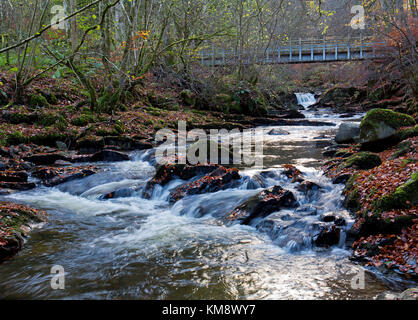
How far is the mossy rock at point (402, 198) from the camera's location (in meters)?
4.63

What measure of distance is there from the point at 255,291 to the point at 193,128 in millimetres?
13290

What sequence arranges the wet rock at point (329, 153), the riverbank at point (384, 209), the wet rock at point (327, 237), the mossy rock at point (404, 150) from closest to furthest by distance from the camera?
the riverbank at point (384, 209) < the wet rock at point (327, 237) < the mossy rock at point (404, 150) < the wet rock at point (329, 153)

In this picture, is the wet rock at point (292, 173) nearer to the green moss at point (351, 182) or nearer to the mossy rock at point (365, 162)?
the mossy rock at point (365, 162)

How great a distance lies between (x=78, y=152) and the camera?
37.0 ft

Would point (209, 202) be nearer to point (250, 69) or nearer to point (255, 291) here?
point (255, 291)

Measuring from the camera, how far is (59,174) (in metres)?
8.91

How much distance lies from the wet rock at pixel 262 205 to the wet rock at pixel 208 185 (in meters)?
1.30

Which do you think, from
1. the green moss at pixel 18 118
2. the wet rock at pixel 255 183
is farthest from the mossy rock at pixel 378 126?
the green moss at pixel 18 118

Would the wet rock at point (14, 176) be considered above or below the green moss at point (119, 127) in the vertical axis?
below

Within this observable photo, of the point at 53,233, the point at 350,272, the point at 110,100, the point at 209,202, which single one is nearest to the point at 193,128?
the point at 110,100

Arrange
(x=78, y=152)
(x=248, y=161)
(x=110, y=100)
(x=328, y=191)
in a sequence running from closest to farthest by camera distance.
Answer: (x=328, y=191)
(x=248, y=161)
(x=78, y=152)
(x=110, y=100)

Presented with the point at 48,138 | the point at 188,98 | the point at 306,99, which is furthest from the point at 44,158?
the point at 306,99

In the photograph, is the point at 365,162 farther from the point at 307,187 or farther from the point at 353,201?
the point at 353,201

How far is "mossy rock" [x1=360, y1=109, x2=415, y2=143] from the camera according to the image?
9195 millimetres
